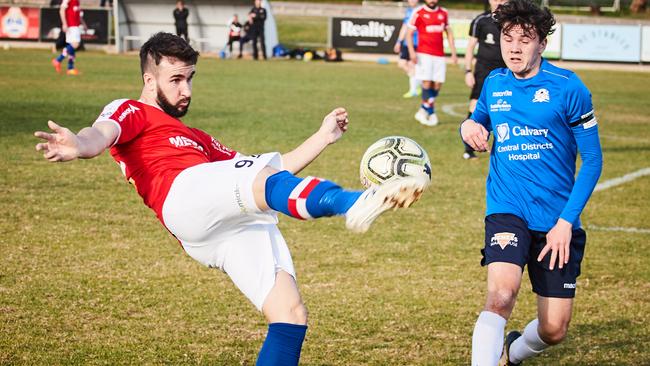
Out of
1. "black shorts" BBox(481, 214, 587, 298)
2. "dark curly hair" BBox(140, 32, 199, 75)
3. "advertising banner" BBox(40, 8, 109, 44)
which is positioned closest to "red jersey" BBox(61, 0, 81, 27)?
"advertising banner" BBox(40, 8, 109, 44)

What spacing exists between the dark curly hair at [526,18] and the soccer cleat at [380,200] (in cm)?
140

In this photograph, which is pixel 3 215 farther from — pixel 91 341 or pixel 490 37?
pixel 490 37

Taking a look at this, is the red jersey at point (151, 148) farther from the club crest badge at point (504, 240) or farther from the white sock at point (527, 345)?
the white sock at point (527, 345)

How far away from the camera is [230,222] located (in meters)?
4.19

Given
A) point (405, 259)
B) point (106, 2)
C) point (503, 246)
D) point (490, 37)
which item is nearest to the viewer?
point (503, 246)

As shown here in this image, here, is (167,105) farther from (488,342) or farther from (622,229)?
(622,229)

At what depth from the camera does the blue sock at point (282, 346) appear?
414 centimetres

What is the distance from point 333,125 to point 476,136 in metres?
0.79

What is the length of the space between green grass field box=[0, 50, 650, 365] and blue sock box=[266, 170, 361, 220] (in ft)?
5.99

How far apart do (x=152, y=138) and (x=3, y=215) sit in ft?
17.2

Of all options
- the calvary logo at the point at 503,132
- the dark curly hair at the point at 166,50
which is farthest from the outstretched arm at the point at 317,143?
the calvary logo at the point at 503,132

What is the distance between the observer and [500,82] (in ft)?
16.9

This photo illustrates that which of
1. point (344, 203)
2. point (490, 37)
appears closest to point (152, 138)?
point (344, 203)

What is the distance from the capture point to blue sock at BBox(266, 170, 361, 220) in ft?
12.3
